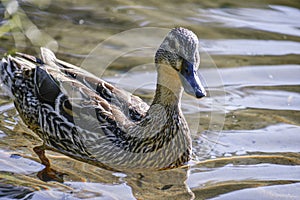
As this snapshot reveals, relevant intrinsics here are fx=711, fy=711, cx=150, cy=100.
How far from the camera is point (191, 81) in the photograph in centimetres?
708

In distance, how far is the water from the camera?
7391 mm

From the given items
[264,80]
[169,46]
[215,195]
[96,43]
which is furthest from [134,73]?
[215,195]

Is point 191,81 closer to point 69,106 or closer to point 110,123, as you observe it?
point 110,123

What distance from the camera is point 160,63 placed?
7.58m

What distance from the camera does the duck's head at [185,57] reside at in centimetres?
706

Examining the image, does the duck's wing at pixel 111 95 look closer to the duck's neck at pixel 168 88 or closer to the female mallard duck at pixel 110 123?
the female mallard duck at pixel 110 123

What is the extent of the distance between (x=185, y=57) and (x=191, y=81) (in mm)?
271

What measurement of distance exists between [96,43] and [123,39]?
43 centimetres

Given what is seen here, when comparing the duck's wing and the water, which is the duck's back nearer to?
the duck's wing

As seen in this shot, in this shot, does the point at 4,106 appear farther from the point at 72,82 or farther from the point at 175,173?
the point at 175,173

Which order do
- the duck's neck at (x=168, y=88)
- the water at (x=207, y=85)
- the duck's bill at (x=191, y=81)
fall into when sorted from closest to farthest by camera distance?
the duck's bill at (x=191, y=81) < the water at (x=207, y=85) < the duck's neck at (x=168, y=88)

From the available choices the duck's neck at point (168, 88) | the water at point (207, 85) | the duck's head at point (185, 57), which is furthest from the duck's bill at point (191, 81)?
the water at point (207, 85)

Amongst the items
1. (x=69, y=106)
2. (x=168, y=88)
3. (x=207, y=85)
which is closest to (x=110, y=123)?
(x=69, y=106)

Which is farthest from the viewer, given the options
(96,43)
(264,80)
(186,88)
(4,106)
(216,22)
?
(216,22)
